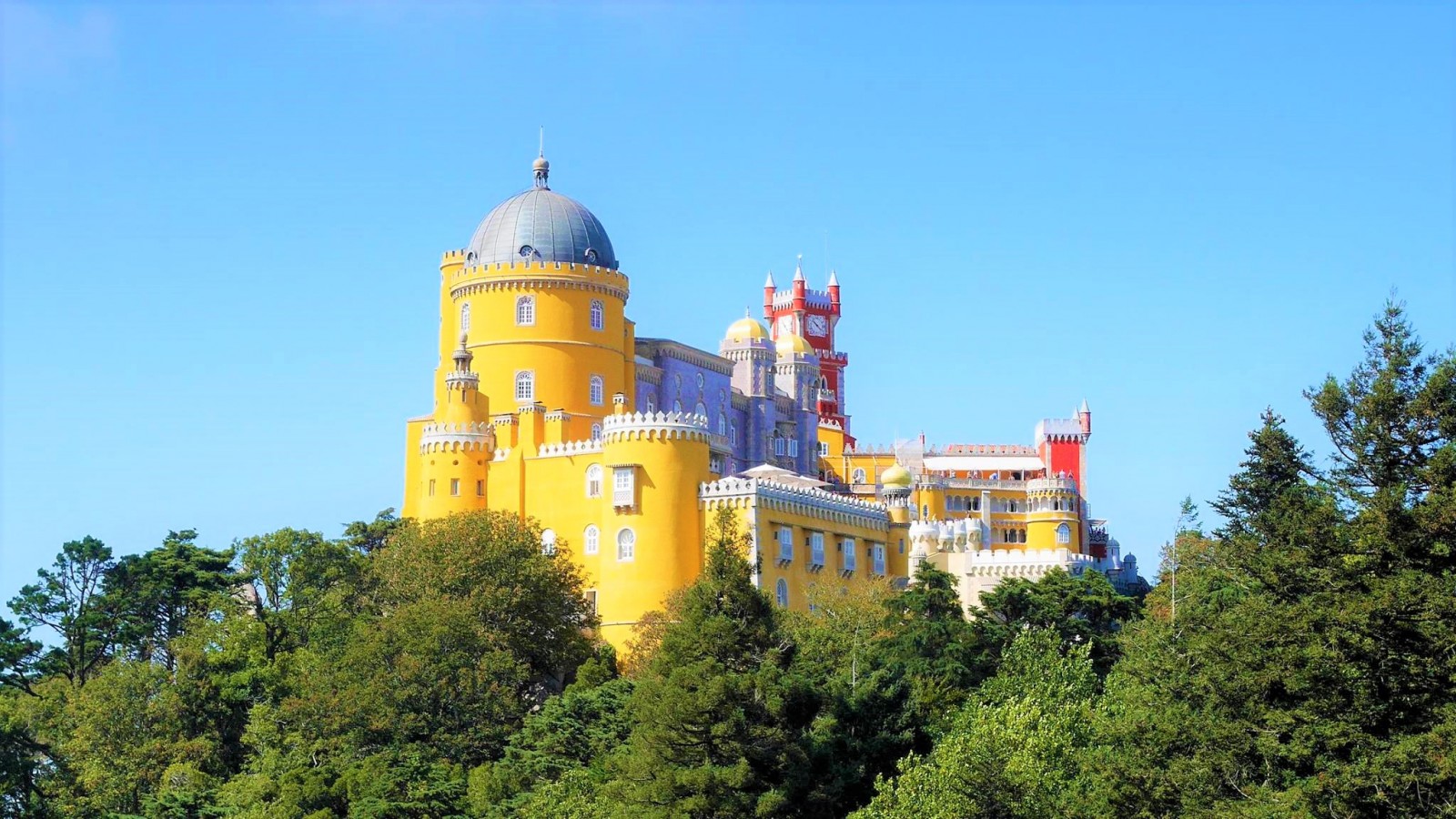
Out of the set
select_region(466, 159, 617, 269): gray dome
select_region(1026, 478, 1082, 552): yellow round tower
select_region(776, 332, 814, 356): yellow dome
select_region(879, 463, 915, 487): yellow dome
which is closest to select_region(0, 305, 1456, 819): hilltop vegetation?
select_region(466, 159, 617, 269): gray dome

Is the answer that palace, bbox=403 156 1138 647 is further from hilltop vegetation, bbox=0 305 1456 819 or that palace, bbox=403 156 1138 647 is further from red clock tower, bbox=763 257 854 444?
red clock tower, bbox=763 257 854 444

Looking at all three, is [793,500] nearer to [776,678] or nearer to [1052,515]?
[776,678]

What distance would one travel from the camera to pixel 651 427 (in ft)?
265

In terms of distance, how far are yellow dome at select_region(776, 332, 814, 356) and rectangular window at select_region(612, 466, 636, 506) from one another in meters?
32.8

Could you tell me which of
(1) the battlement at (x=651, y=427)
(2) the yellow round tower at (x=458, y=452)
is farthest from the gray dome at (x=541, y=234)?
(1) the battlement at (x=651, y=427)

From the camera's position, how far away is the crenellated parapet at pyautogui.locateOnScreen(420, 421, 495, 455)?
278 feet

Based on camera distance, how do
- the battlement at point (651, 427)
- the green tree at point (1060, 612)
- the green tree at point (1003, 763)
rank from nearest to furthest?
the green tree at point (1003, 763) → the green tree at point (1060, 612) → the battlement at point (651, 427)

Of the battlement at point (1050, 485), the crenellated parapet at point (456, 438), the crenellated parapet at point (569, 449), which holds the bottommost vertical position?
the crenellated parapet at point (569, 449)

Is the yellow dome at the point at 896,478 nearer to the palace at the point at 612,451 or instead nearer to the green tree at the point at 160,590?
the palace at the point at 612,451

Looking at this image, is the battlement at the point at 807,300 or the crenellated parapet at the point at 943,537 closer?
the crenellated parapet at the point at 943,537

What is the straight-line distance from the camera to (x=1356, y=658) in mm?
47500

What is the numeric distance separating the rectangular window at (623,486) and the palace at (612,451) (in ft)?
0.15

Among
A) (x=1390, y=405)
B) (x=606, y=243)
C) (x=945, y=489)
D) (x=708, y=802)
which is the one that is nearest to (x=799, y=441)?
Result: (x=945, y=489)

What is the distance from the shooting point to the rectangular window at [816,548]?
84438 mm
